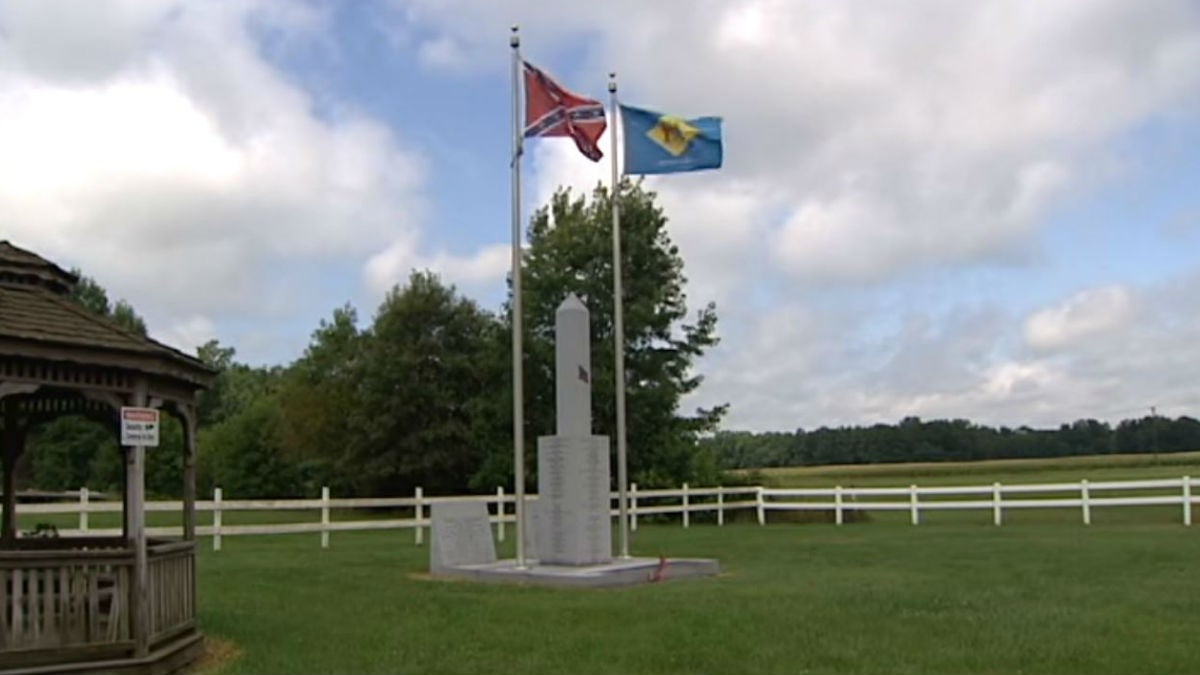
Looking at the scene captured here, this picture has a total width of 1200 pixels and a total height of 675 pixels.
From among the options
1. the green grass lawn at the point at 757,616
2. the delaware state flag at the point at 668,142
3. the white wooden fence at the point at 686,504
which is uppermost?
the delaware state flag at the point at 668,142

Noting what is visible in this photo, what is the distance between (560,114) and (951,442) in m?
55.6

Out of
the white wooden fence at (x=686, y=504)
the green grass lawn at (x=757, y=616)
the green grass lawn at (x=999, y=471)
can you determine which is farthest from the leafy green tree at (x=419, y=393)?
the green grass lawn at (x=757, y=616)

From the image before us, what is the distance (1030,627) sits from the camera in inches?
500

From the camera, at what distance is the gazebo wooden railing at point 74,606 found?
10.2m

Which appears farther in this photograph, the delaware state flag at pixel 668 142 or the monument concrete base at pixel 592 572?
the delaware state flag at pixel 668 142

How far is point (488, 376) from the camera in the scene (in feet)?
158

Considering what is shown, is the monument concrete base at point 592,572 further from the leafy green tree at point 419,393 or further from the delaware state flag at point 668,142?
the leafy green tree at point 419,393

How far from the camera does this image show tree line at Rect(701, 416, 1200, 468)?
7119 centimetres

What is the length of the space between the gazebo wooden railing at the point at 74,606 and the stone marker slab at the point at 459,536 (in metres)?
8.49

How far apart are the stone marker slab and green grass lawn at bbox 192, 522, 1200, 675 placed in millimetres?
469

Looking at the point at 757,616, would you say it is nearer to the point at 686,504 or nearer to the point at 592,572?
the point at 592,572

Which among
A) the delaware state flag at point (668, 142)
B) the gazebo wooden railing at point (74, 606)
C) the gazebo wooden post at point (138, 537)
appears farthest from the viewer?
the delaware state flag at point (668, 142)

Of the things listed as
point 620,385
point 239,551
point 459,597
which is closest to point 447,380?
point 239,551

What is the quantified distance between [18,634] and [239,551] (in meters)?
14.9
